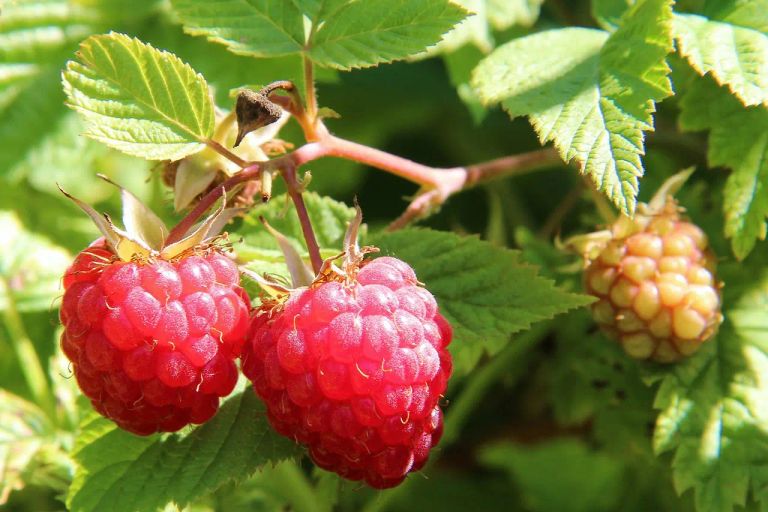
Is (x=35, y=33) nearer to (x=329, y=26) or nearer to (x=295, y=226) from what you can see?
(x=295, y=226)

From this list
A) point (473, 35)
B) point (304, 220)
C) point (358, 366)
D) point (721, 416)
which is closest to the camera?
point (358, 366)

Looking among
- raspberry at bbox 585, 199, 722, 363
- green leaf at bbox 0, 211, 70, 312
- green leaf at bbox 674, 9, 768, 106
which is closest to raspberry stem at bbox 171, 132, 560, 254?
raspberry at bbox 585, 199, 722, 363

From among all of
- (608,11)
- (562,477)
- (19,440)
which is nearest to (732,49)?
(608,11)

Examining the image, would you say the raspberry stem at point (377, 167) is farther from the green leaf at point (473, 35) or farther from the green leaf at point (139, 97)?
the green leaf at point (473, 35)

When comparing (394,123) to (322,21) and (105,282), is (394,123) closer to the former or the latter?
(322,21)

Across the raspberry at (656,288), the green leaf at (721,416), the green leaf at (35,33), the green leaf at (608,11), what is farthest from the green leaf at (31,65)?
the green leaf at (721,416)

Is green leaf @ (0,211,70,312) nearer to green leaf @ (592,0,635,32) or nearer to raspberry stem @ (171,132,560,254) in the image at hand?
raspberry stem @ (171,132,560,254)
